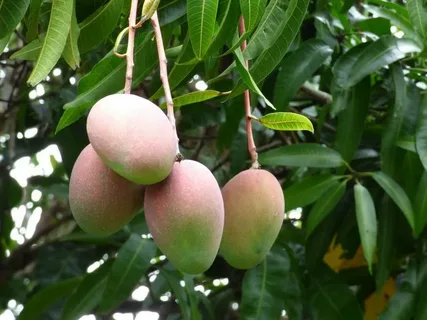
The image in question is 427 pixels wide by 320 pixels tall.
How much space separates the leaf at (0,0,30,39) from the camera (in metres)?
0.60

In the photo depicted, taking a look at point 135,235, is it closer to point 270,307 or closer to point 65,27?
point 270,307

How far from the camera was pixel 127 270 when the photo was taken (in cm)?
112

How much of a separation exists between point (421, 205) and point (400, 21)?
0.90 ft

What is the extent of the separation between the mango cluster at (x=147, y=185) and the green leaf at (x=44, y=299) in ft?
2.43

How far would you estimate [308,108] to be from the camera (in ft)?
4.82

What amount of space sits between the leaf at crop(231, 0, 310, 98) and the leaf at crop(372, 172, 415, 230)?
45 centimetres

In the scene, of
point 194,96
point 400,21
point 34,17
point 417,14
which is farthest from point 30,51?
point 400,21

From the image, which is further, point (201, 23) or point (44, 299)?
point (44, 299)

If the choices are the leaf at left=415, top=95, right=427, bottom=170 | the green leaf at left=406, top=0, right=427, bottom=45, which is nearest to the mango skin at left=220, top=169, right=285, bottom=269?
the green leaf at left=406, top=0, right=427, bottom=45

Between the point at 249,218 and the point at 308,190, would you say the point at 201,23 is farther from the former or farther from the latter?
the point at 308,190

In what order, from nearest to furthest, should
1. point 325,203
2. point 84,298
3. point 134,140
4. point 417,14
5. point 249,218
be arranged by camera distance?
point 134,140, point 249,218, point 417,14, point 325,203, point 84,298

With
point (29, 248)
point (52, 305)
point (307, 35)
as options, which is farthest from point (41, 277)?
point (307, 35)

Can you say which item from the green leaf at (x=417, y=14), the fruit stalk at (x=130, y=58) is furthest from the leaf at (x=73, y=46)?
the green leaf at (x=417, y=14)

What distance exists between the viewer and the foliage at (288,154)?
0.71 meters
